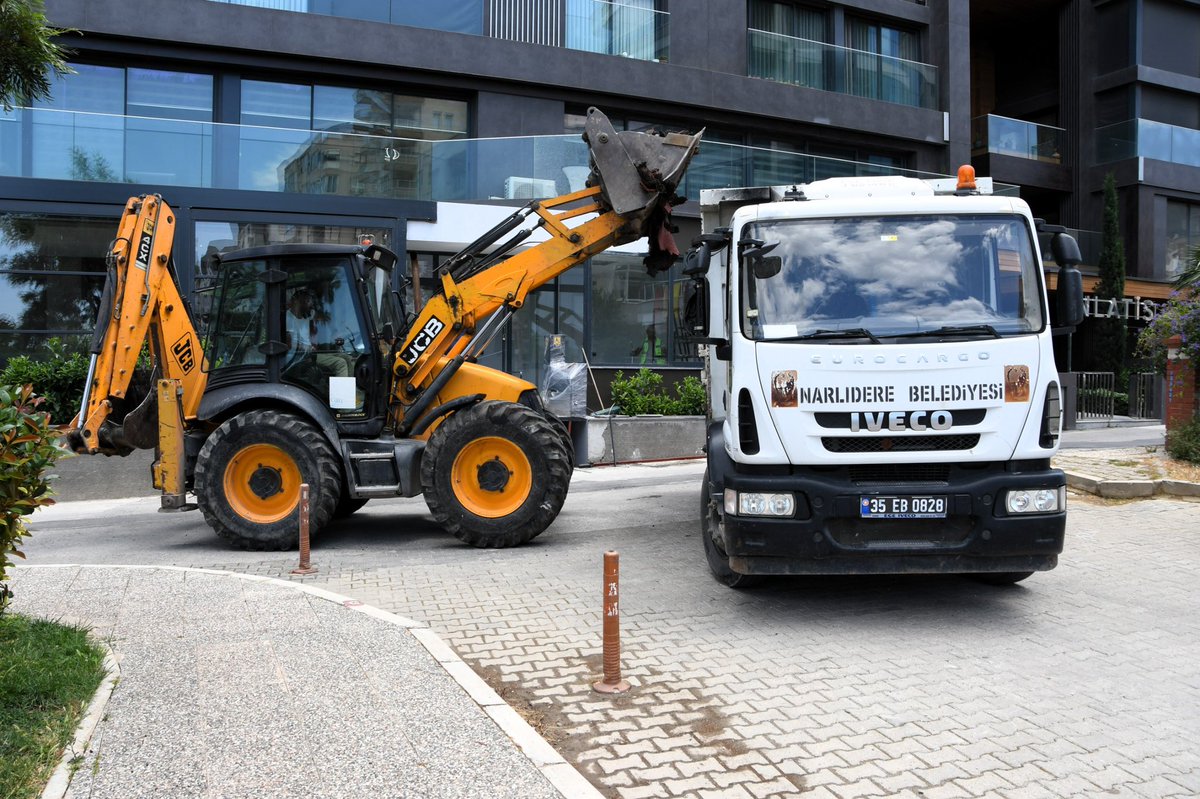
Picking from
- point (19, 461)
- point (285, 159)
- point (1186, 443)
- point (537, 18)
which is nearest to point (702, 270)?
point (19, 461)

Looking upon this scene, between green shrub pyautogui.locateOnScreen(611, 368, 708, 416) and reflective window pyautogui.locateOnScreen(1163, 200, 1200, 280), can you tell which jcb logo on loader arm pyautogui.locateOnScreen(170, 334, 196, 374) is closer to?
green shrub pyautogui.locateOnScreen(611, 368, 708, 416)

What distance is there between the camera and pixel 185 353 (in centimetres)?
1007

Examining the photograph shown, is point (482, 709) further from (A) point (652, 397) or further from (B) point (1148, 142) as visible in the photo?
(B) point (1148, 142)

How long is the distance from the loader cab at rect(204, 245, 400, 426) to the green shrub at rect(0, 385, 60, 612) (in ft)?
14.9

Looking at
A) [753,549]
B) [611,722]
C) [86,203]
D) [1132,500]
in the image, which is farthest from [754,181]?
[611,722]

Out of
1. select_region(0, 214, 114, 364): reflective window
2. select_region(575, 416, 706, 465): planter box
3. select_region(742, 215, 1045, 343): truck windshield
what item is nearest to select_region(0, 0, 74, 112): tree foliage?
select_region(742, 215, 1045, 343): truck windshield

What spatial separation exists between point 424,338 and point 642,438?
757 cm

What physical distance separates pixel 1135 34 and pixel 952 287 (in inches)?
1183

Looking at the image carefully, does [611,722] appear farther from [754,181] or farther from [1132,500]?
[754,181]

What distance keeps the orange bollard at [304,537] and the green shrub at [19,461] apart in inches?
122

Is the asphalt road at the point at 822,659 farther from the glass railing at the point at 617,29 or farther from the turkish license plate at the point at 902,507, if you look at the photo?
the glass railing at the point at 617,29

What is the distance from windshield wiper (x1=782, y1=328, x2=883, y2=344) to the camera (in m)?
6.24

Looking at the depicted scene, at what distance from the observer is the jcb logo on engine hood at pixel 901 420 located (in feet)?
19.9

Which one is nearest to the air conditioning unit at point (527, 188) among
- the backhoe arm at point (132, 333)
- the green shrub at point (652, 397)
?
the green shrub at point (652, 397)
